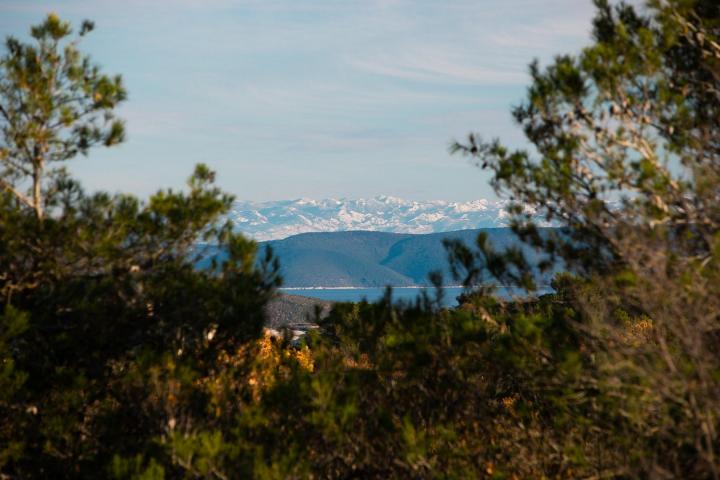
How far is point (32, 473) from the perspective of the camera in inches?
327

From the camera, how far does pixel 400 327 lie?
746cm

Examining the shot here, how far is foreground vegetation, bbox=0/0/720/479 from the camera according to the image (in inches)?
247

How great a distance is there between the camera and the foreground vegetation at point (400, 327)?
629cm

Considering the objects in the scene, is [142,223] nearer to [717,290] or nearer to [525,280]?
[525,280]

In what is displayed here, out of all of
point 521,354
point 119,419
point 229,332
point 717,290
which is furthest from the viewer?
point 229,332

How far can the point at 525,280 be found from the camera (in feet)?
24.1

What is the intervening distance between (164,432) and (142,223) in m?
2.32

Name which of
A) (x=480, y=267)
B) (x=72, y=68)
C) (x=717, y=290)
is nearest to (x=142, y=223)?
(x=72, y=68)

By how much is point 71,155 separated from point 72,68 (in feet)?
3.25

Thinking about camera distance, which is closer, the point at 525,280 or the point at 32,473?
the point at 525,280

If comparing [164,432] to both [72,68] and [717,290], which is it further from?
[717,290]

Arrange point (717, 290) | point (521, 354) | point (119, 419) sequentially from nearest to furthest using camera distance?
point (717, 290)
point (521, 354)
point (119, 419)

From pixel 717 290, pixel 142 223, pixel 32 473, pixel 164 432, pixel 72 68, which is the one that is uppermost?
pixel 72 68

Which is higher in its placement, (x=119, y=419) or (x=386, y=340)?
(x=386, y=340)
